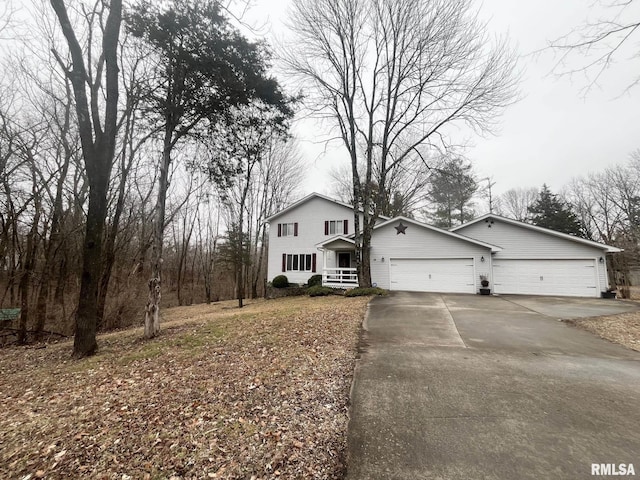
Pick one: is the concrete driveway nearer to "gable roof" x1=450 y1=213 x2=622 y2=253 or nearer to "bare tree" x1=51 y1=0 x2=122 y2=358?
"bare tree" x1=51 y1=0 x2=122 y2=358

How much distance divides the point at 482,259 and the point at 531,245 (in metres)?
2.85

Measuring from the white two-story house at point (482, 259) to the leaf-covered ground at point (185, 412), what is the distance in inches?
422

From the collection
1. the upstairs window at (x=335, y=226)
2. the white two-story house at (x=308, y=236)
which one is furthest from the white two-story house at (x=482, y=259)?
the upstairs window at (x=335, y=226)

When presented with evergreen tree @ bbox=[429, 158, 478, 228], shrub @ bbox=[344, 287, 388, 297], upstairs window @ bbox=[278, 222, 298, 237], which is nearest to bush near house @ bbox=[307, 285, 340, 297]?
shrub @ bbox=[344, 287, 388, 297]

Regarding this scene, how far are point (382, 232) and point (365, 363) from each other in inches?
493

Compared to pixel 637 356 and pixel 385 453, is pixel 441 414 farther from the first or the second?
pixel 637 356

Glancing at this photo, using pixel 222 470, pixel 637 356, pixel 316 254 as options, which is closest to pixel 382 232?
pixel 316 254

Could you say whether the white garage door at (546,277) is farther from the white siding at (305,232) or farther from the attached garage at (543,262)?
the white siding at (305,232)

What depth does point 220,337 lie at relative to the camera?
20.0ft

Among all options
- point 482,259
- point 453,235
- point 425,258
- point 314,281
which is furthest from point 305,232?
point 482,259

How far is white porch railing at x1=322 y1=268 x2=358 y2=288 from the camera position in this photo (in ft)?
52.0

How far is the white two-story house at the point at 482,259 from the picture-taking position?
44.2 ft

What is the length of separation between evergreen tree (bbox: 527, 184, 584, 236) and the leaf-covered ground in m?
30.2

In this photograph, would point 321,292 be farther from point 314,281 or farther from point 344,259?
point 344,259
